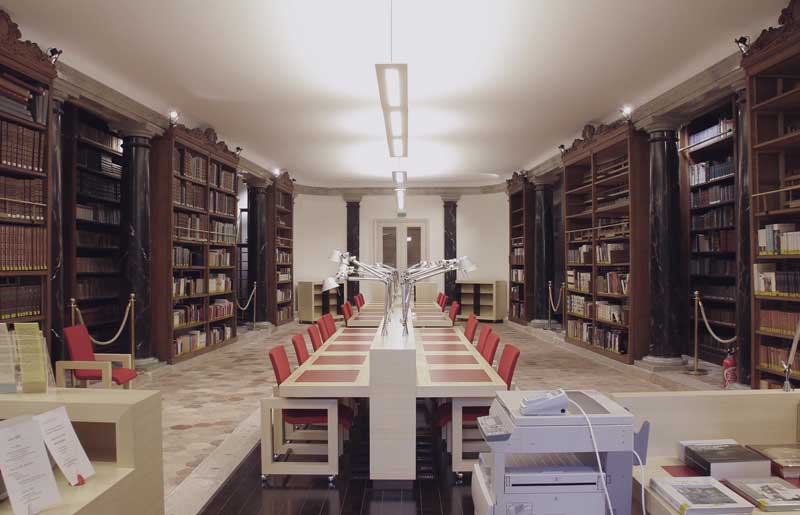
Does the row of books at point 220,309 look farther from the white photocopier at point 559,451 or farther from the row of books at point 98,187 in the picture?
the white photocopier at point 559,451

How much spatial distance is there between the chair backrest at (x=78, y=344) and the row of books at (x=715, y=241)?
22.5 feet

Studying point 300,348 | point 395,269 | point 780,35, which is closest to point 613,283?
point 395,269

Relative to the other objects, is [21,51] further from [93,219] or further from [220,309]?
[220,309]

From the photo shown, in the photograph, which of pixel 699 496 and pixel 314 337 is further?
pixel 314 337

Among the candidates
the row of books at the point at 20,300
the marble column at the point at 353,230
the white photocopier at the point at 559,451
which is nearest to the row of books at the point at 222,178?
the row of books at the point at 20,300

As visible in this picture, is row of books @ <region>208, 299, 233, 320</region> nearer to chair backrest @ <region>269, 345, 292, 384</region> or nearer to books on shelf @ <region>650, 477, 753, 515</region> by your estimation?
chair backrest @ <region>269, 345, 292, 384</region>

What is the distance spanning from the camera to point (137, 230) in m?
6.65

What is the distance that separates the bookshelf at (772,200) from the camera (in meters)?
4.40

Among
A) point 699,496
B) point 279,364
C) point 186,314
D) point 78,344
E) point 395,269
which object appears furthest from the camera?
point 186,314

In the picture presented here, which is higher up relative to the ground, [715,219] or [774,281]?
[715,219]

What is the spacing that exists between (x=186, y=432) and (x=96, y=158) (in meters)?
4.06

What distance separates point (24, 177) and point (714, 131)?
720cm

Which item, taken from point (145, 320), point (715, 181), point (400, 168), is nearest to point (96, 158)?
point (145, 320)

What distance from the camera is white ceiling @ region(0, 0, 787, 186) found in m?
4.34
